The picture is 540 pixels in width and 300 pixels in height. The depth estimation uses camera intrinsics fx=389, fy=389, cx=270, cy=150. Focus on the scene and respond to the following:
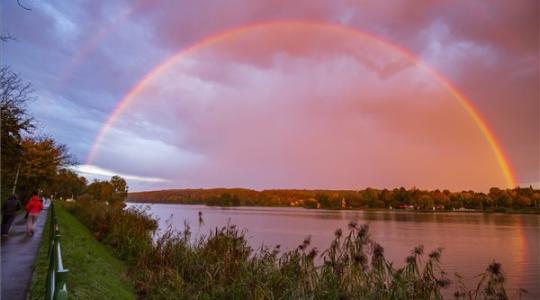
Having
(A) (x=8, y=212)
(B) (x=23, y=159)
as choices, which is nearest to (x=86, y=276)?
(A) (x=8, y=212)

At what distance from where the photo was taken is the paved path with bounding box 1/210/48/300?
801 centimetres

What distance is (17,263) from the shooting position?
10.8 m

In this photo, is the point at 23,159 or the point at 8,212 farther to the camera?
the point at 23,159

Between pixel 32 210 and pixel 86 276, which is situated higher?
pixel 32 210

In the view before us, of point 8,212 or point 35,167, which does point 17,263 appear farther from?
point 35,167

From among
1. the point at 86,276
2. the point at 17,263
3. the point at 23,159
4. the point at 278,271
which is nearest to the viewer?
the point at 86,276

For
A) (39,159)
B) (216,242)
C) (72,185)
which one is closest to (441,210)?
(72,185)

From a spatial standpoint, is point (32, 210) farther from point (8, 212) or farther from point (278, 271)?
point (278, 271)

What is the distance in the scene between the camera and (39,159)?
3759cm

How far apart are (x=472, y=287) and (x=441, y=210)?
130 meters

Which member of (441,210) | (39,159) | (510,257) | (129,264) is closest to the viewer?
(129,264)

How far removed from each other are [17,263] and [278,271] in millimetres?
7211

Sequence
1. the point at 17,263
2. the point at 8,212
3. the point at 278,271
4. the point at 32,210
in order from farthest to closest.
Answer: the point at 32,210 < the point at 8,212 < the point at 17,263 < the point at 278,271

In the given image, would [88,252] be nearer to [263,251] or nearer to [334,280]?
[263,251]
